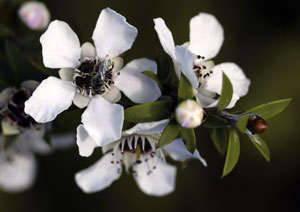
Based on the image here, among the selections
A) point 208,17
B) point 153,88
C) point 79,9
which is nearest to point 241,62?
point 79,9

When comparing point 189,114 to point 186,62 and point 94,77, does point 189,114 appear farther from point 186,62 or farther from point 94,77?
point 94,77

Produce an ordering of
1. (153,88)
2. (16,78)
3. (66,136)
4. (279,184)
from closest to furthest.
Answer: (153,88)
(16,78)
(66,136)
(279,184)

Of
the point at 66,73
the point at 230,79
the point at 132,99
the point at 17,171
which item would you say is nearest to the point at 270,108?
the point at 230,79

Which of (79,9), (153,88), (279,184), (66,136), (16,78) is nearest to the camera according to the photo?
(153,88)

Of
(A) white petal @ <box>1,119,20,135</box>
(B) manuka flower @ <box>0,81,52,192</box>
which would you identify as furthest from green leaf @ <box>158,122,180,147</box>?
(A) white petal @ <box>1,119,20,135</box>

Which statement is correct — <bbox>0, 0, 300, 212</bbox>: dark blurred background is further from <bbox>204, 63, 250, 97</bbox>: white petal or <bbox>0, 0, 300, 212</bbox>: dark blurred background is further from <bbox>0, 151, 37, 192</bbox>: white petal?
<bbox>204, 63, 250, 97</bbox>: white petal

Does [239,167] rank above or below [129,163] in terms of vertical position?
below

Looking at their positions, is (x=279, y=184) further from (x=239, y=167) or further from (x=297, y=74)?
(x=297, y=74)
